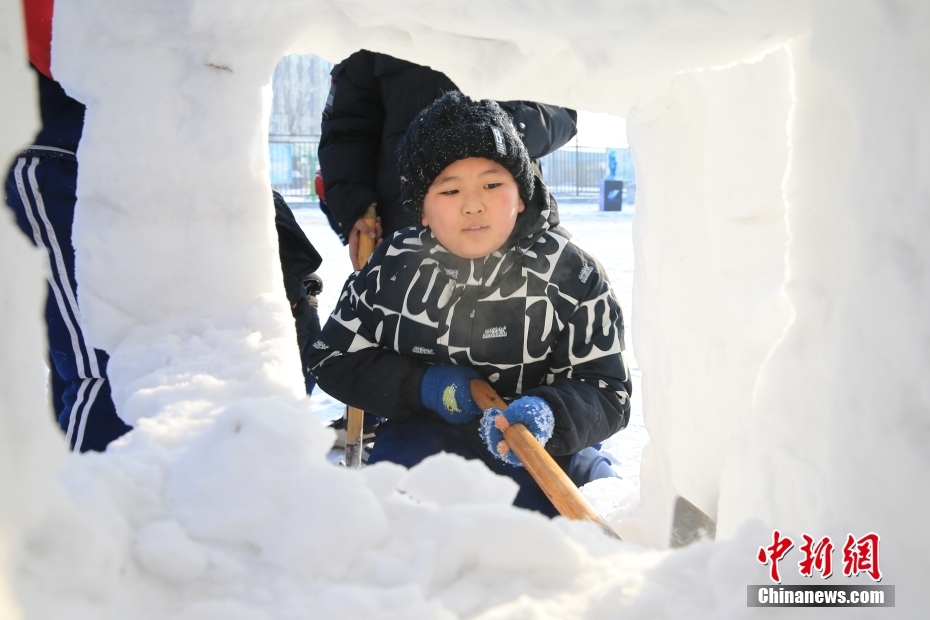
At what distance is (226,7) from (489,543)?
106 cm

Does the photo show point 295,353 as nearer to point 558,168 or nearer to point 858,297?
point 858,297

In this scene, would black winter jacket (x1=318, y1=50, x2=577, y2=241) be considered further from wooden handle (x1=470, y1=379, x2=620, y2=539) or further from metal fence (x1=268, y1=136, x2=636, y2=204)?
metal fence (x1=268, y1=136, x2=636, y2=204)

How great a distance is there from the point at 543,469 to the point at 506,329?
19.1 inches

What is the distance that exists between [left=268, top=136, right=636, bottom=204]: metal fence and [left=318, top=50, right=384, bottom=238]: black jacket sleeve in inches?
558

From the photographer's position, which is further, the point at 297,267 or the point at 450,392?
the point at 297,267

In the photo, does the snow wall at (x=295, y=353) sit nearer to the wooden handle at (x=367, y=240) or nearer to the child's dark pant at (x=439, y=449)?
the child's dark pant at (x=439, y=449)

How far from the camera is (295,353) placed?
1328mm

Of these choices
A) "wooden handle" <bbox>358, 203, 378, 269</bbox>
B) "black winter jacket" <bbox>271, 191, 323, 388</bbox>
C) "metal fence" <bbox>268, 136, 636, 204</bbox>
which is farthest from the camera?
"metal fence" <bbox>268, 136, 636, 204</bbox>

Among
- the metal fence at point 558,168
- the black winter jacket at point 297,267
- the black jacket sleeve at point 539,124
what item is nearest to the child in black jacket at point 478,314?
the black jacket sleeve at point 539,124

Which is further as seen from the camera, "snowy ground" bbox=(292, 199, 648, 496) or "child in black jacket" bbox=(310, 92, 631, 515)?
"snowy ground" bbox=(292, 199, 648, 496)

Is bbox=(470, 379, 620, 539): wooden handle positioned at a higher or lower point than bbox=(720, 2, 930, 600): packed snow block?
lower

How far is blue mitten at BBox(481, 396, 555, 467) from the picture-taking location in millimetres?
1683

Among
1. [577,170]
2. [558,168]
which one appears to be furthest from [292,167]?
[577,170]

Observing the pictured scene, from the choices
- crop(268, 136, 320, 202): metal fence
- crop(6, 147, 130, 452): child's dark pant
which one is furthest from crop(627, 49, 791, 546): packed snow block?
crop(268, 136, 320, 202): metal fence
